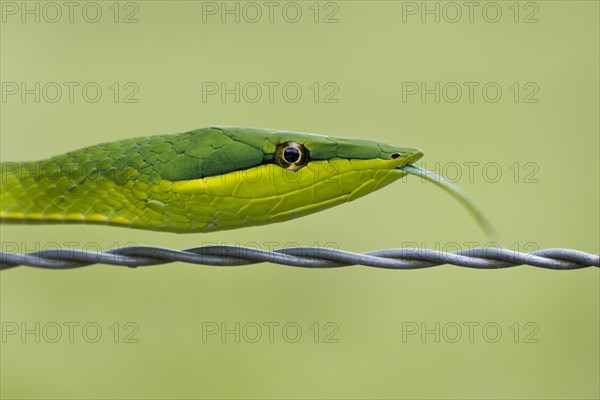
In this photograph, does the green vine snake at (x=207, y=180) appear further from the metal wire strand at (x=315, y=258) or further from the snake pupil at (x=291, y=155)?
the metal wire strand at (x=315, y=258)

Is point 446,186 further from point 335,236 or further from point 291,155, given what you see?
point 335,236

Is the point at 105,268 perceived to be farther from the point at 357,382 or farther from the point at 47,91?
the point at 357,382

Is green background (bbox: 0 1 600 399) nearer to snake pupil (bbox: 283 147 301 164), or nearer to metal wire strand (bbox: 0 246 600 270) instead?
snake pupil (bbox: 283 147 301 164)

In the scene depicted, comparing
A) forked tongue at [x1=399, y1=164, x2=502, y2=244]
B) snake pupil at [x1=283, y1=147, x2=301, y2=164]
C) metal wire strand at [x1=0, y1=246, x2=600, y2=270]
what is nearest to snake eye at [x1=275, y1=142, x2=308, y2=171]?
snake pupil at [x1=283, y1=147, x2=301, y2=164]

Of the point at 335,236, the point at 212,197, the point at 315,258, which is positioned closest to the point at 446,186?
the point at 315,258

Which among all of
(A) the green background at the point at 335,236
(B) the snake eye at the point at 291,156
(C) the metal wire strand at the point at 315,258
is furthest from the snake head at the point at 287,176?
(A) the green background at the point at 335,236

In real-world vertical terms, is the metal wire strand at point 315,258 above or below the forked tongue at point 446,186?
below
